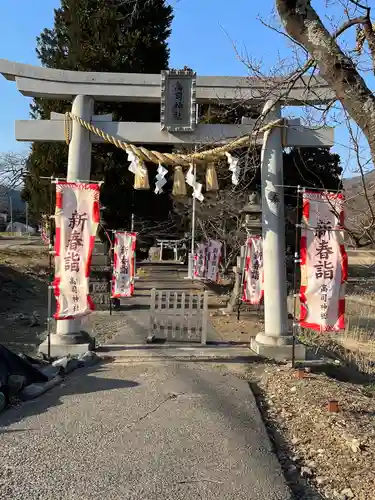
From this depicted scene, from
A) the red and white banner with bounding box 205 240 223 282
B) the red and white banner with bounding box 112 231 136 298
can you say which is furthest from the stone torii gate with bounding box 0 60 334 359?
the red and white banner with bounding box 205 240 223 282

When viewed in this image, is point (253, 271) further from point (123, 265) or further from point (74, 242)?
point (74, 242)

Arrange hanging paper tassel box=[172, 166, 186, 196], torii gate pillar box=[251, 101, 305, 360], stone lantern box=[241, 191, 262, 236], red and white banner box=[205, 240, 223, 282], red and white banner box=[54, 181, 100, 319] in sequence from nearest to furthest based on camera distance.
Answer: red and white banner box=[54, 181, 100, 319] < torii gate pillar box=[251, 101, 305, 360] < hanging paper tassel box=[172, 166, 186, 196] < stone lantern box=[241, 191, 262, 236] < red and white banner box=[205, 240, 223, 282]

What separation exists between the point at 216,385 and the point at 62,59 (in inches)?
713

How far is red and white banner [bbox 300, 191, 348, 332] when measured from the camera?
285 inches

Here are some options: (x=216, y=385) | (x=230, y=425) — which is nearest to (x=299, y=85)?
(x=216, y=385)

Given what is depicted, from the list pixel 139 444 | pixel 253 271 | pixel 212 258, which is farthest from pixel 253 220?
pixel 139 444

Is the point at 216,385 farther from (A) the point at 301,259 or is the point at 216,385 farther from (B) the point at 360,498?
(B) the point at 360,498

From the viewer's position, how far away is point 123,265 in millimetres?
14938

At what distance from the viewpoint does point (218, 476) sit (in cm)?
384

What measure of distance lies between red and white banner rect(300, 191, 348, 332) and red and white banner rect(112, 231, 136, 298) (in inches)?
326

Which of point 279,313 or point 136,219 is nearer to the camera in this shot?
point 279,313

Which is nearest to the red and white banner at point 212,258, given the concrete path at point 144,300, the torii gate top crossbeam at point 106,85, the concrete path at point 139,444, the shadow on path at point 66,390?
the concrete path at point 144,300

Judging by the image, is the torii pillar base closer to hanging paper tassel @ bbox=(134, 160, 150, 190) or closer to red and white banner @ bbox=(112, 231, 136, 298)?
hanging paper tassel @ bbox=(134, 160, 150, 190)

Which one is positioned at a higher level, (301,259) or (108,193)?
(108,193)
